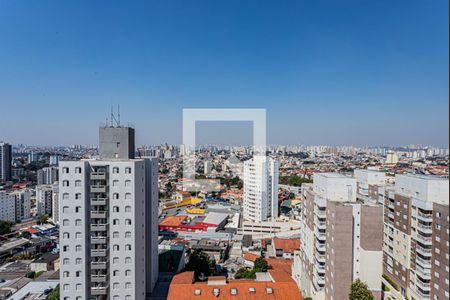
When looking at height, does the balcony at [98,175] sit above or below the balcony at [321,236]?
above

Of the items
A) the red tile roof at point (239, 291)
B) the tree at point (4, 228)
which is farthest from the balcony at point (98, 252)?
the tree at point (4, 228)

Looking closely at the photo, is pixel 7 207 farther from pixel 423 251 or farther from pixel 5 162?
pixel 423 251

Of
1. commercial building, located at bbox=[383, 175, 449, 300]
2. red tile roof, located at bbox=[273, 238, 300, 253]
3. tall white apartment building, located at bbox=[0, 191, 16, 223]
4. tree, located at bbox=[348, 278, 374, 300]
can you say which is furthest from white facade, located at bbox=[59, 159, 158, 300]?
tall white apartment building, located at bbox=[0, 191, 16, 223]

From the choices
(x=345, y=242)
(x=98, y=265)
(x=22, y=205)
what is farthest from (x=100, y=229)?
(x=22, y=205)

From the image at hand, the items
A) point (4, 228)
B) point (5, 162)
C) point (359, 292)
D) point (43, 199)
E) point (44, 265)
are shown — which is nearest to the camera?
point (359, 292)

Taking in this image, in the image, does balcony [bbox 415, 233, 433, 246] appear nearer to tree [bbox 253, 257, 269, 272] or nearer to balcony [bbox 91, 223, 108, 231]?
tree [bbox 253, 257, 269, 272]

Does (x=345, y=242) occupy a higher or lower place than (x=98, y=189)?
lower

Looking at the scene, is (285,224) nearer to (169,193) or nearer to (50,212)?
(169,193)

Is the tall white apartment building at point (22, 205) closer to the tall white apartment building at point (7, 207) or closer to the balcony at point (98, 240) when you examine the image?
the tall white apartment building at point (7, 207)
